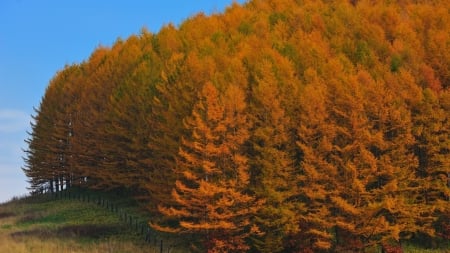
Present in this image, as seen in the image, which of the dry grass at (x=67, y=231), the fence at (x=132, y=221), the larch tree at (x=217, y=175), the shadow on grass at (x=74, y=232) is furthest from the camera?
the shadow on grass at (x=74, y=232)

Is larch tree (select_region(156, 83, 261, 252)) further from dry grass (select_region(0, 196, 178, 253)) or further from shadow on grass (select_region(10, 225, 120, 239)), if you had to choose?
shadow on grass (select_region(10, 225, 120, 239))

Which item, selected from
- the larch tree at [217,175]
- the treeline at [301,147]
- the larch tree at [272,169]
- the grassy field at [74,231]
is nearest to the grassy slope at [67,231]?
the grassy field at [74,231]

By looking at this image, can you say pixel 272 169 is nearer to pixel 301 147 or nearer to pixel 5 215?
pixel 301 147

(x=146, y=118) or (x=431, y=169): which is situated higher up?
(x=146, y=118)

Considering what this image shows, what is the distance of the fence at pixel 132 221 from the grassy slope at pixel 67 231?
0.41m

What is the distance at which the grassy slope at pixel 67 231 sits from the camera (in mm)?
33969

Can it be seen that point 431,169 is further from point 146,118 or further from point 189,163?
point 146,118

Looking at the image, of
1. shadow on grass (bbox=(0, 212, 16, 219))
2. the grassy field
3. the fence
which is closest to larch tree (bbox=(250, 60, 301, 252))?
the grassy field

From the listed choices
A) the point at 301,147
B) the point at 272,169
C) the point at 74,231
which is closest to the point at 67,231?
the point at 74,231

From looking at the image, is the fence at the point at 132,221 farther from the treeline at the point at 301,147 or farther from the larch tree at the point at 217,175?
the larch tree at the point at 217,175

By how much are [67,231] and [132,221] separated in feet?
19.9

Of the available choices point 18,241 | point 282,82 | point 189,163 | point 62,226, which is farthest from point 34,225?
point 282,82

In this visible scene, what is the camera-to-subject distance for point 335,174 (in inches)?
1357

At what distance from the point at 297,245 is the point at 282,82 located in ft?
37.1
